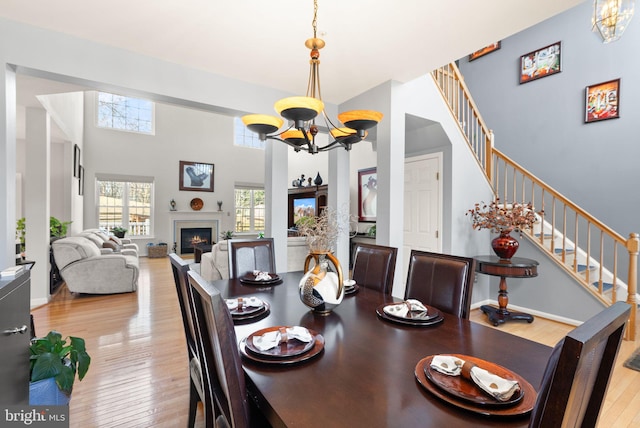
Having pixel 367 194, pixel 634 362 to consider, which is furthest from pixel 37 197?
pixel 634 362

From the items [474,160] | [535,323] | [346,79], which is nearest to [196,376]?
[346,79]

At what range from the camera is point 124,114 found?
8.30m

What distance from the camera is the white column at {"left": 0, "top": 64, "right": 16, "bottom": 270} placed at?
7.43 ft

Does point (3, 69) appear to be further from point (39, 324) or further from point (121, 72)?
point (39, 324)

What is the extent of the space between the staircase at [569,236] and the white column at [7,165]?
4040 millimetres

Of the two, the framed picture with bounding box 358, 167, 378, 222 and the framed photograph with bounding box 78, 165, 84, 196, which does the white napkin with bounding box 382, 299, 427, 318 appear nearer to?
the framed picture with bounding box 358, 167, 378, 222

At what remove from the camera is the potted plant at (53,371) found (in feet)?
4.56

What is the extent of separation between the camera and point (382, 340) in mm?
1271

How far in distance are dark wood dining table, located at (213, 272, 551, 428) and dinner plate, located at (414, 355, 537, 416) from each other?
0.5 inches

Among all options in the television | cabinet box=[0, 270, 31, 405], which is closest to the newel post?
cabinet box=[0, 270, 31, 405]

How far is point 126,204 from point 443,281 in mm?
8865

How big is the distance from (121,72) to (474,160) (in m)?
4.08

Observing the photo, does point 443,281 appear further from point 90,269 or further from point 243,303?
point 90,269

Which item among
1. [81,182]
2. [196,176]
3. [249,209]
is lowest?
[249,209]
